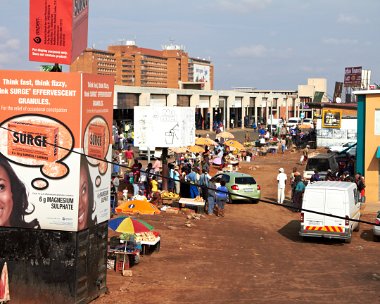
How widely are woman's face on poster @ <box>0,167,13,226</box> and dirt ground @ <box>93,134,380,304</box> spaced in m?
2.65

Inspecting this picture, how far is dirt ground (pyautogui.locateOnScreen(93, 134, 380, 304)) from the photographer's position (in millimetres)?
15203

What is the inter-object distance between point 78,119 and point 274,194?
20648mm

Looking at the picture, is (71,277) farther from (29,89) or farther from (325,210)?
(325,210)

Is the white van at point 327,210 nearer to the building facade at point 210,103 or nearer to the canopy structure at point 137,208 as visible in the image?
the canopy structure at point 137,208

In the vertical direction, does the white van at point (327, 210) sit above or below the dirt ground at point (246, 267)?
above

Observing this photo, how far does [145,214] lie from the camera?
78.5 ft

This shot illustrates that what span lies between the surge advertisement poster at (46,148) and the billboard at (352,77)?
188ft

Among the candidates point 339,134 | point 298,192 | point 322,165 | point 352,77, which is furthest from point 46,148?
point 352,77

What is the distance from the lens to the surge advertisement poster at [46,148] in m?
13.5

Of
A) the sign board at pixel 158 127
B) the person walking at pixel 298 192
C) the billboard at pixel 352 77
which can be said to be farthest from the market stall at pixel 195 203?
the billboard at pixel 352 77

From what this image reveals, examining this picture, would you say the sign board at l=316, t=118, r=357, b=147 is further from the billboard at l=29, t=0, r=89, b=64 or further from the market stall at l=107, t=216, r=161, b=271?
the billboard at l=29, t=0, r=89, b=64

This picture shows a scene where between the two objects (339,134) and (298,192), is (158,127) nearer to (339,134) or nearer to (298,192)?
(298,192)

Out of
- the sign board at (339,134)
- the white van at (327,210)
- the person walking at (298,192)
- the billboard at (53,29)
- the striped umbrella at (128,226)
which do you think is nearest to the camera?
the billboard at (53,29)

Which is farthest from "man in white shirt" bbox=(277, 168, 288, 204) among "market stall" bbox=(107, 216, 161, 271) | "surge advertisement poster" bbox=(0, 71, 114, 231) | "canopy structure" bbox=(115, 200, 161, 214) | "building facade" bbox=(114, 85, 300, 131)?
"building facade" bbox=(114, 85, 300, 131)
